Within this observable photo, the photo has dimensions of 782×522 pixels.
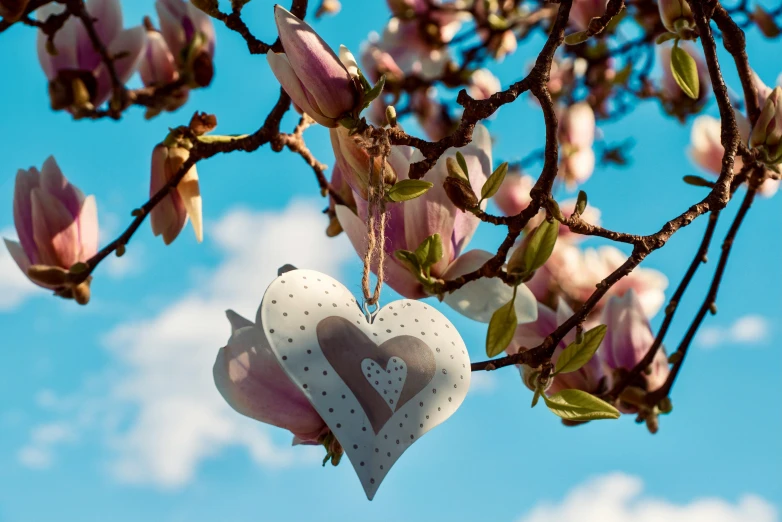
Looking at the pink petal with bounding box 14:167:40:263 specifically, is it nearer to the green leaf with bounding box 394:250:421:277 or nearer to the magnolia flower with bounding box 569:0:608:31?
the green leaf with bounding box 394:250:421:277

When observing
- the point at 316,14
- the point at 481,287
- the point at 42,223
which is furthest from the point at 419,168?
the point at 316,14

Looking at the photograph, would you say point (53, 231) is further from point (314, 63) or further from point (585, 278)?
point (585, 278)

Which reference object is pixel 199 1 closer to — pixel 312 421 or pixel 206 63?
pixel 312 421

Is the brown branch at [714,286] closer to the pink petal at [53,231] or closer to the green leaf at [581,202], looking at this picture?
the green leaf at [581,202]

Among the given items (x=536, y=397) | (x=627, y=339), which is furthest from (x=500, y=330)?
(x=627, y=339)

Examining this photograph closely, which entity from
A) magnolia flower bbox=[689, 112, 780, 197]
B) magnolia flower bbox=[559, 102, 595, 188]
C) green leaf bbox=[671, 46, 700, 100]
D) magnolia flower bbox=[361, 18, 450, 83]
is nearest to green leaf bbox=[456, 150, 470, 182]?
green leaf bbox=[671, 46, 700, 100]
